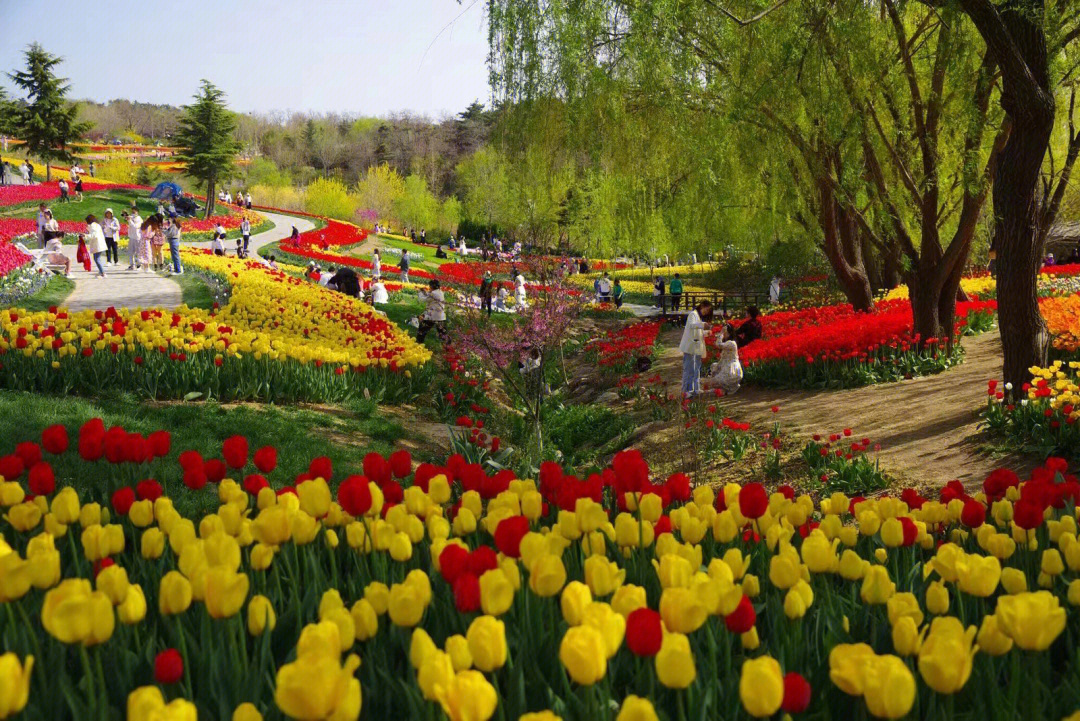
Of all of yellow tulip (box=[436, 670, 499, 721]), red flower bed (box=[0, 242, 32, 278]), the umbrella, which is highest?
the umbrella

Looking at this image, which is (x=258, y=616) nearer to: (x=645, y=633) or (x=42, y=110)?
(x=645, y=633)

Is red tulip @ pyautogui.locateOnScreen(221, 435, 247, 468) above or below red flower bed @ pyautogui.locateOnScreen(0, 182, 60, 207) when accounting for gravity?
below

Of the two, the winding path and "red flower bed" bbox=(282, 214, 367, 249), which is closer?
the winding path

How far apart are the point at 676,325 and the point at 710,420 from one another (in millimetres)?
14061

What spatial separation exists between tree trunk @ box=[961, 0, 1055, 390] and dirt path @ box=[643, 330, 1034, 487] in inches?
33.9

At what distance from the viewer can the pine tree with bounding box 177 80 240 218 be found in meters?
46.3

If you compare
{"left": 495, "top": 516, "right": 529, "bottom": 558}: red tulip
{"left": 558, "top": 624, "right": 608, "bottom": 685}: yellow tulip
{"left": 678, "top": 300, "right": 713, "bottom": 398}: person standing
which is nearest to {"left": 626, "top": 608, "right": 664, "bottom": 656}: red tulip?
{"left": 558, "top": 624, "right": 608, "bottom": 685}: yellow tulip

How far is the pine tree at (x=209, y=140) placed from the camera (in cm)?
4634

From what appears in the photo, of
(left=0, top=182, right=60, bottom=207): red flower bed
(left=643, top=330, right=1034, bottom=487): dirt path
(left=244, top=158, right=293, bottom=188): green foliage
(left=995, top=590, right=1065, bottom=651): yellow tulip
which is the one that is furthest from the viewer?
(left=244, top=158, right=293, bottom=188): green foliage

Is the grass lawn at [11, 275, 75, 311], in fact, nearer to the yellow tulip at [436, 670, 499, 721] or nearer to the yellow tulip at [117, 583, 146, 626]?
the yellow tulip at [117, 583, 146, 626]

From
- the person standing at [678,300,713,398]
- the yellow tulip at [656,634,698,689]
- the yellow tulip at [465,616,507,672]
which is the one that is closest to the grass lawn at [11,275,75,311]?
the person standing at [678,300,713,398]

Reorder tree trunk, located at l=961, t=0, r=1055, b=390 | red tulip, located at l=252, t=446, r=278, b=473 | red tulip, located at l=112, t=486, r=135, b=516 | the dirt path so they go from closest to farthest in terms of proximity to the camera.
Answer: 1. red tulip, located at l=112, t=486, r=135, b=516
2. red tulip, located at l=252, t=446, r=278, b=473
3. tree trunk, located at l=961, t=0, r=1055, b=390
4. the dirt path

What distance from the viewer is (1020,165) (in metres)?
8.00

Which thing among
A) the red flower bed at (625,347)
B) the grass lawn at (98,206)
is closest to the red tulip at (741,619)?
the red flower bed at (625,347)
